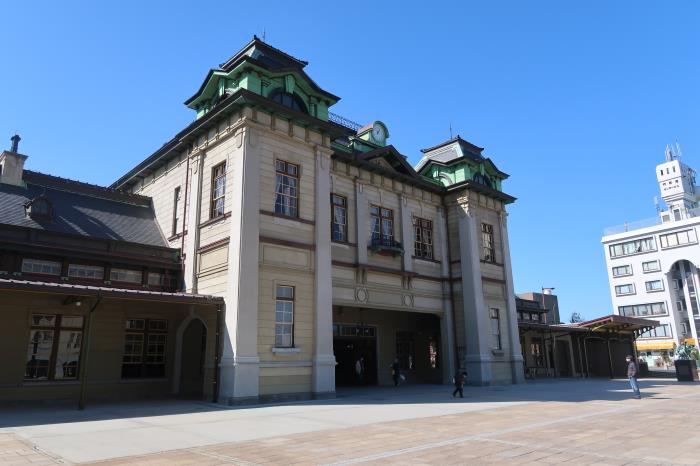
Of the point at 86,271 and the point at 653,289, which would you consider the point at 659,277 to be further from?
the point at 86,271

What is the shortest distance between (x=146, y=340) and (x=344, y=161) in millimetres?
10801

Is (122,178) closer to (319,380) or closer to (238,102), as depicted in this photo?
(238,102)

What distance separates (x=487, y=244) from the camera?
89.0 ft

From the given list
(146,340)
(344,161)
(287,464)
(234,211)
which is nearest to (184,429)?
(287,464)

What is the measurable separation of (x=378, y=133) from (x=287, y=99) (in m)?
7.47

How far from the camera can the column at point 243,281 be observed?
1508 centimetres

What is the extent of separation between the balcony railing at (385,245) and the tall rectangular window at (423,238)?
1.93 meters

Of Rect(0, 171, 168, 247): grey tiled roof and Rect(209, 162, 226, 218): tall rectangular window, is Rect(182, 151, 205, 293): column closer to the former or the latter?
Rect(209, 162, 226, 218): tall rectangular window

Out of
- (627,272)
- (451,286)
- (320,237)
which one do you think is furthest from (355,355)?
(627,272)

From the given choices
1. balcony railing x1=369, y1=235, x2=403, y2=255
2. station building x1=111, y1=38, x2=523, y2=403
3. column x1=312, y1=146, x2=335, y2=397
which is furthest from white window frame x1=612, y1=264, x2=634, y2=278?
column x1=312, y1=146, x2=335, y2=397

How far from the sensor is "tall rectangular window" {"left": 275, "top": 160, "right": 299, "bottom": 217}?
17828 mm

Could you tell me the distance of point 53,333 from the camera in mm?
16391

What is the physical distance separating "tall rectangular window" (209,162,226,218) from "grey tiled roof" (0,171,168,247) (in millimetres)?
3264

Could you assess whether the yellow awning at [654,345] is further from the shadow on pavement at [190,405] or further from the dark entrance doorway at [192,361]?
the dark entrance doorway at [192,361]
